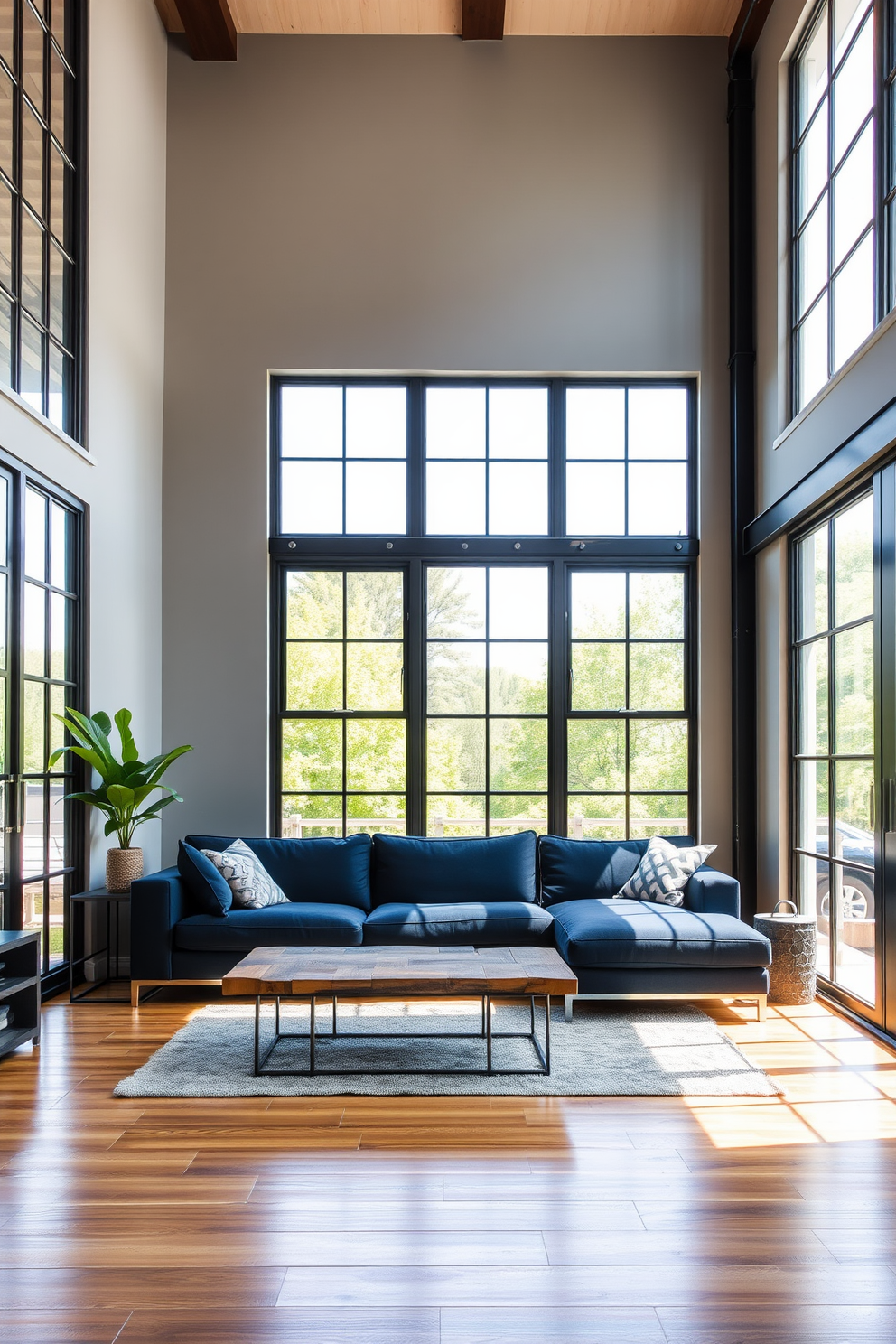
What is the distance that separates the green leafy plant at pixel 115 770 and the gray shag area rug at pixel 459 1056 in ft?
3.72

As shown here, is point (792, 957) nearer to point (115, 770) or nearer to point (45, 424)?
point (115, 770)

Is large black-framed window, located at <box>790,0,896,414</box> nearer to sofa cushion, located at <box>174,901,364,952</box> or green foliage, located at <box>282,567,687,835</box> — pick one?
green foliage, located at <box>282,567,687,835</box>

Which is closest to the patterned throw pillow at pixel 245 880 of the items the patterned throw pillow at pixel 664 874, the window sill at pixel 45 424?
the patterned throw pillow at pixel 664 874

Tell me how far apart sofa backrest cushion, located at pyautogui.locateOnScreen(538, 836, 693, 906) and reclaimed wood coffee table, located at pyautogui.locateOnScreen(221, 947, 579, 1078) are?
4.77 ft

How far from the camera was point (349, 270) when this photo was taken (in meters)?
6.72

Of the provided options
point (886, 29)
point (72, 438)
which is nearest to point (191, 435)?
point (72, 438)

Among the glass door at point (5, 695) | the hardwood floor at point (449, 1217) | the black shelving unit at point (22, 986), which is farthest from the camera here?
the glass door at point (5, 695)

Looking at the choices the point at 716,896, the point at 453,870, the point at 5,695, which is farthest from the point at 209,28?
the point at 716,896

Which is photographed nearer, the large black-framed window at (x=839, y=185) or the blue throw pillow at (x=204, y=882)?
the large black-framed window at (x=839, y=185)

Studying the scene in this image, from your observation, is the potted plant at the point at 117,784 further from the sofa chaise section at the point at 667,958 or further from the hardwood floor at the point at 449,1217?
the sofa chaise section at the point at 667,958

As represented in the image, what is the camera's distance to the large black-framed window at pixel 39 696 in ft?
15.8

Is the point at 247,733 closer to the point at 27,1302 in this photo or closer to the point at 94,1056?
the point at 94,1056

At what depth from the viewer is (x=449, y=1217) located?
9.25ft

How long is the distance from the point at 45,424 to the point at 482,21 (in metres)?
4.00
